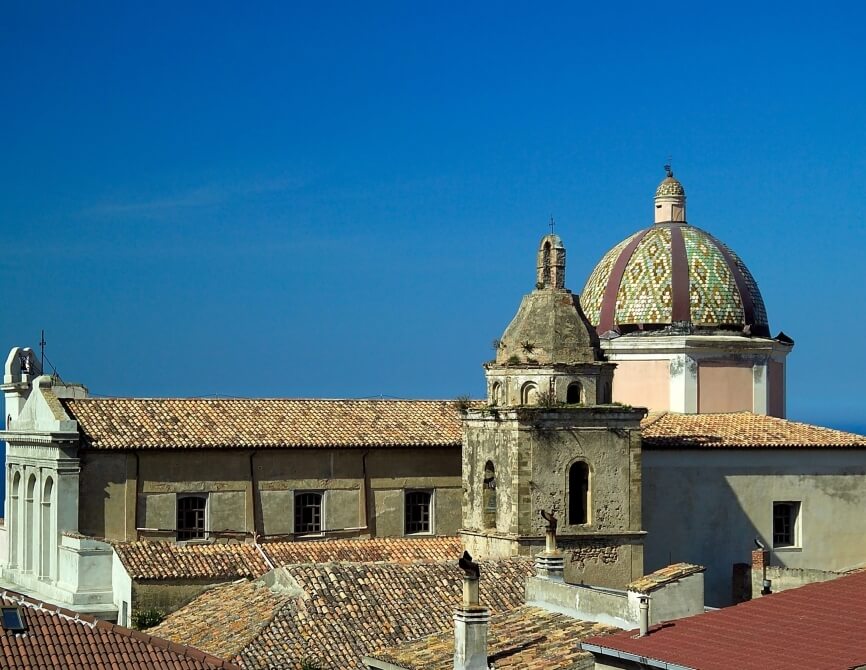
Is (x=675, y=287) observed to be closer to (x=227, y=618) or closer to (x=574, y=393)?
(x=574, y=393)

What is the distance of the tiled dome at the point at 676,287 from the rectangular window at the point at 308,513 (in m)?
8.68

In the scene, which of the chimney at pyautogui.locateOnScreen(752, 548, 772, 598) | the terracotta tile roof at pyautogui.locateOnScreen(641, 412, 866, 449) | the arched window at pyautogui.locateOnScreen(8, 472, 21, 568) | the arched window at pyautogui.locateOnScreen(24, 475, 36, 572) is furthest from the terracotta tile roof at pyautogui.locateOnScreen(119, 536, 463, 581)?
the chimney at pyautogui.locateOnScreen(752, 548, 772, 598)

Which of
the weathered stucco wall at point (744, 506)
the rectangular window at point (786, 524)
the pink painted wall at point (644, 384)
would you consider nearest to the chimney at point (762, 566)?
the weathered stucco wall at point (744, 506)

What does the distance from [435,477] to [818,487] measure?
884 cm

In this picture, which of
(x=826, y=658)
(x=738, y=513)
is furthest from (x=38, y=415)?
(x=826, y=658)

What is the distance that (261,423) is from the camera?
40344 millimetres

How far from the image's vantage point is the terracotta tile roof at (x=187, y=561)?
119ft

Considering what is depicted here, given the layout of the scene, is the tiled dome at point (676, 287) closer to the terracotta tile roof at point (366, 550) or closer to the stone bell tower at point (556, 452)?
the stone bell tower at point (556, 452)

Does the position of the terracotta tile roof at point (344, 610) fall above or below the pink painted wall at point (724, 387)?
below

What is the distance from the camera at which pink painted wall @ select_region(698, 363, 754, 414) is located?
4334 centimetres

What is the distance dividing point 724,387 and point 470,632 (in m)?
18.2

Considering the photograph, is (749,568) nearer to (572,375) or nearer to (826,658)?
(572,375)

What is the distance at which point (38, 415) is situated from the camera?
39344mm

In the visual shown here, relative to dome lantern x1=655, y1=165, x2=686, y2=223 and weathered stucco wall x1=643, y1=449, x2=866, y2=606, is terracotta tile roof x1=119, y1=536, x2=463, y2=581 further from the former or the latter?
dome lantern x1=655, y1=165, x2=686, y2=223
